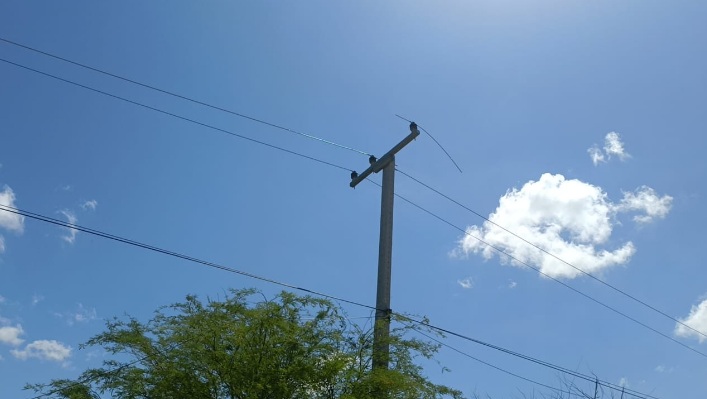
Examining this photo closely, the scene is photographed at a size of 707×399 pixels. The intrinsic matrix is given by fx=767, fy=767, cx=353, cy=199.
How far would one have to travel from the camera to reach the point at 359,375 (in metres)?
13.0

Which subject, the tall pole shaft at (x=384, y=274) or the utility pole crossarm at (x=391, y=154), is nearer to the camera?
the tall pole shaft at (x=384, y=274)

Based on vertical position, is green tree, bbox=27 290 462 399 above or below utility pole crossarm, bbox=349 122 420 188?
below

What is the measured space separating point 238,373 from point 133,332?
9.60 feet

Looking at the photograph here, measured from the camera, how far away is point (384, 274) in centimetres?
1424

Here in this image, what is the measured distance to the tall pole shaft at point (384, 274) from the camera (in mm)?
13562

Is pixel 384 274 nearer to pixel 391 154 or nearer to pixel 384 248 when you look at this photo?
pixel 384 248

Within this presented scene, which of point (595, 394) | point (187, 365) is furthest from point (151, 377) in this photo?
point (595, 394)

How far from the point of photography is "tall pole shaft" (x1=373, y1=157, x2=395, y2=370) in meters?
13.6

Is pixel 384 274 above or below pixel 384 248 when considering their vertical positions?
below

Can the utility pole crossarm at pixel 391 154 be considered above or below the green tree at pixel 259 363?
above

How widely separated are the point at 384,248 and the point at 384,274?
558mm

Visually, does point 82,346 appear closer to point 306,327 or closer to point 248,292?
point 248,292

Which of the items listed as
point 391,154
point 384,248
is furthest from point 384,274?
point 391,154

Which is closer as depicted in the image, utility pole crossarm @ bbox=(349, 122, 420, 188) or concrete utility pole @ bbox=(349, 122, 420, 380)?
concrete utility pole @ bbox=(349, 122, 420, 380)
